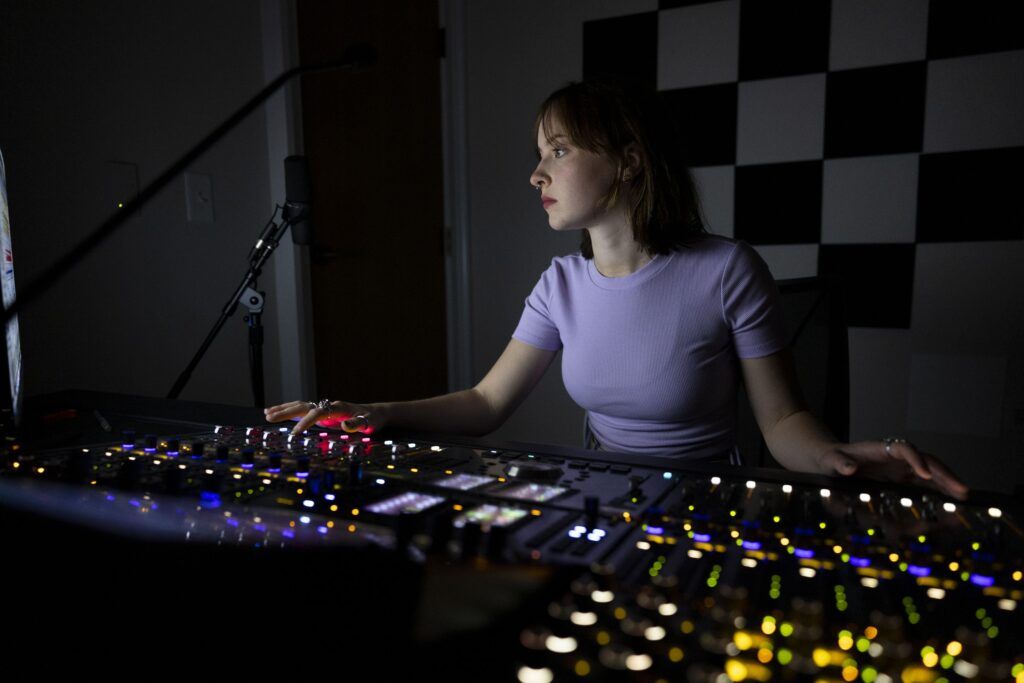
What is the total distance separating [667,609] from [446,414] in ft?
2.33

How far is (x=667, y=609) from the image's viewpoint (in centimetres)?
35

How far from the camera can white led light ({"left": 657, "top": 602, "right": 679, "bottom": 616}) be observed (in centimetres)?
35

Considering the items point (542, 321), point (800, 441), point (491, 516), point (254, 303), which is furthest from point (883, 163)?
point (491, 516)

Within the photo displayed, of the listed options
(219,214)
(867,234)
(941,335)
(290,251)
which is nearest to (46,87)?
(219,214)

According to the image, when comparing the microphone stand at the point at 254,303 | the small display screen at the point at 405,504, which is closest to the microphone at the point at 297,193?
the microphone stand at the point at 254,303

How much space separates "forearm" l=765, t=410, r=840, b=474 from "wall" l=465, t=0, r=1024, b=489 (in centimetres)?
109

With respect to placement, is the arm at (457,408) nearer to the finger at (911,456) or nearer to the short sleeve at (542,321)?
the short sleeve at (542,321)

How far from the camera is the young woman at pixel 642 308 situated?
101 cm

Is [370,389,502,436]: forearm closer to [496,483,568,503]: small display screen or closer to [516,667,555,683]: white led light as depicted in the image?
[496,483,568,503]: small display screen

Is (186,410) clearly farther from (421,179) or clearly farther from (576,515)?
(421,179)

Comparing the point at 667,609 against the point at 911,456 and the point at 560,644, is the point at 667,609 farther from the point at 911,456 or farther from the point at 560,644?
the point at 911,456

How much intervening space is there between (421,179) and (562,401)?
0.92 metres

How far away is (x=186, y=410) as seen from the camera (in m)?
0.96

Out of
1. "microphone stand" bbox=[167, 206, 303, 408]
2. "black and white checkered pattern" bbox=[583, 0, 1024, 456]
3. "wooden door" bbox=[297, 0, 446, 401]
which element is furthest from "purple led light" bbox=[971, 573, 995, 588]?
"wooden door" bbox=[297, 0, 446, 401]
